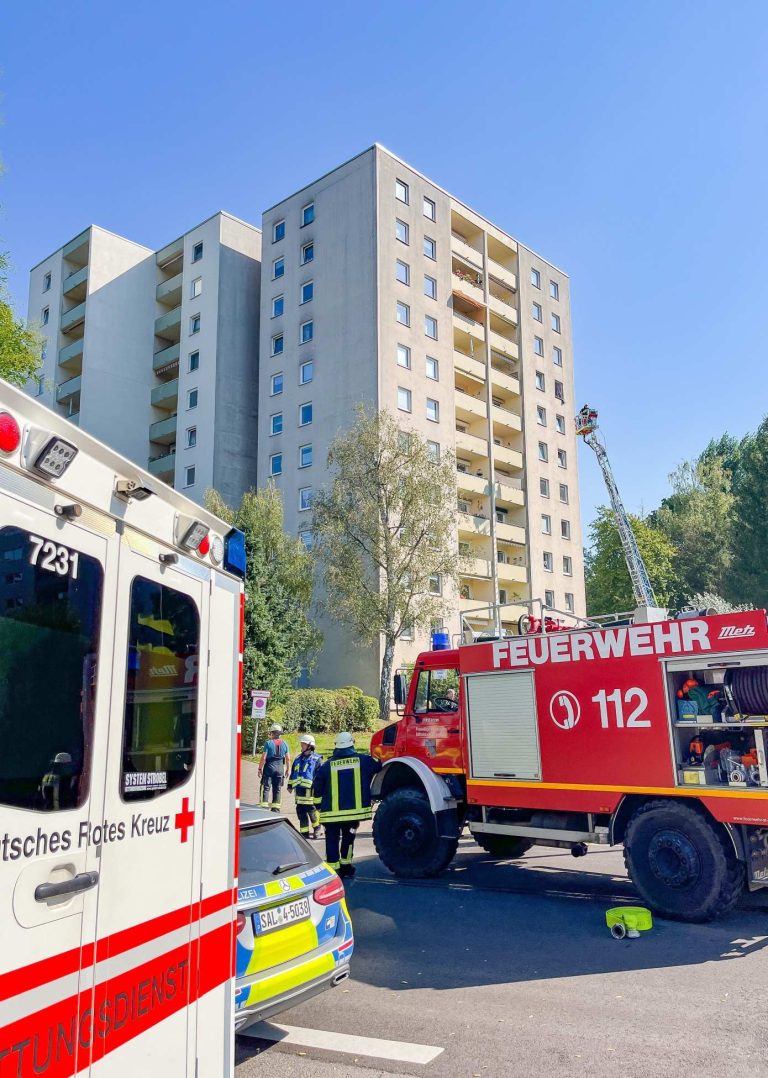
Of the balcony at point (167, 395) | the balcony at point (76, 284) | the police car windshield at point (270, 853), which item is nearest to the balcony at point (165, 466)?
the balcony at point (167, 395)

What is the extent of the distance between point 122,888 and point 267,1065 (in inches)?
97.9

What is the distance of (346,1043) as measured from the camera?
475cm

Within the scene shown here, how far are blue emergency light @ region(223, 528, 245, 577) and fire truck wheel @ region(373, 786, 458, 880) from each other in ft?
21.0

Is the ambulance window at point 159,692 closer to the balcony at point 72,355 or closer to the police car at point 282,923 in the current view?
the police car at point 282,923

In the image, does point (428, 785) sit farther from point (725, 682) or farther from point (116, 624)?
point (116, 624)

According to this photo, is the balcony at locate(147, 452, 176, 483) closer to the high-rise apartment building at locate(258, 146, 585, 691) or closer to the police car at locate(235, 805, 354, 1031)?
the high-rise apartment building at locate(258, 146, 585, 691)

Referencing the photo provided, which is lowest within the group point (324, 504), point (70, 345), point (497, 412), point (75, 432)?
point (75, 432)

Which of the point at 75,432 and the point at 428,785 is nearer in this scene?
the point at 75,432

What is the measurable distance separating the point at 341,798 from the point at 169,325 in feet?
125

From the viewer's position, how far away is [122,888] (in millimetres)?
2709

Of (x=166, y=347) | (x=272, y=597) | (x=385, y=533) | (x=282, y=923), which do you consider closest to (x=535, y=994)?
(x=282, y=923)

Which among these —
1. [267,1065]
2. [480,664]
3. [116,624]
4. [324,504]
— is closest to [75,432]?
[116,624]

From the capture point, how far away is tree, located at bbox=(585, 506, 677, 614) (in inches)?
1821

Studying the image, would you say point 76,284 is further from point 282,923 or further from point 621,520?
point 282,923
